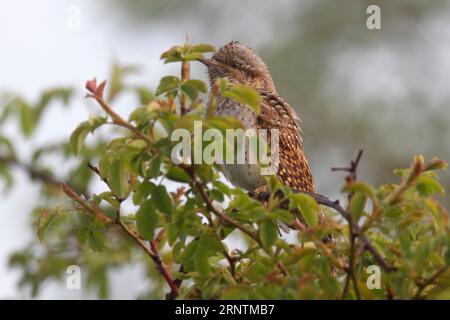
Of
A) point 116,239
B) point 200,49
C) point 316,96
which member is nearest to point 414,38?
point 316,96

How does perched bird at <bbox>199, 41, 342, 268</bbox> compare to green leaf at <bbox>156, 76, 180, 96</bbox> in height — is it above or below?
below

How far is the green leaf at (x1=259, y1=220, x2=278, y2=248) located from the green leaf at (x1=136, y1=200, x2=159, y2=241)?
313 millimetres

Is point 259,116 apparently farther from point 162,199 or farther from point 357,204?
point 357,204

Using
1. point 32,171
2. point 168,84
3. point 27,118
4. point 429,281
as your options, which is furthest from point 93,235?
point 32,171

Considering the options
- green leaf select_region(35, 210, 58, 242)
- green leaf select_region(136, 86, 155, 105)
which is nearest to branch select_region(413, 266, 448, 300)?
green leaf select_region(35, 210, 58, 242)

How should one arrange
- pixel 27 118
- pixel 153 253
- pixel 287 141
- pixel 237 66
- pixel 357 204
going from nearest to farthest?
pixel 357 204, pixel 153 253, pixel 287 141, pixel 237 66, pixel 27 118

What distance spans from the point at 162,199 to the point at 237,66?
9.56 ft

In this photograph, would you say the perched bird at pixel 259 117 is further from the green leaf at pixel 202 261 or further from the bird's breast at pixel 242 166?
the green leaf at pixel 202 261

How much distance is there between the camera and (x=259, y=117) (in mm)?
4691

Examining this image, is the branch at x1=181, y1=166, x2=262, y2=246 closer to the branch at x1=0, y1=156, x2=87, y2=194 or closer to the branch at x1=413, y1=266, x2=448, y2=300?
the branch at x1=413, y1=266, x2=448, y2=300

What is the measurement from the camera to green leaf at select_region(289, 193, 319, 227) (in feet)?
7.82

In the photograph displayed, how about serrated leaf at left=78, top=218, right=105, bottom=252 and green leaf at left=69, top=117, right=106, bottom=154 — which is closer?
green leaf at left=69, top=117, right=106, bottom=154

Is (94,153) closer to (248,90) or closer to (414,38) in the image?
(248,90)
